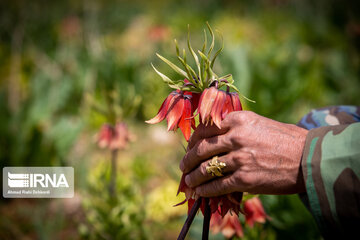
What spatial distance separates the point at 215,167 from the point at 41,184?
47.6 inches

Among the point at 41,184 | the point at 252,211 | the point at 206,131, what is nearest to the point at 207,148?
the point at 206,131

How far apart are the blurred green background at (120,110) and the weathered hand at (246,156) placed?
219 mm

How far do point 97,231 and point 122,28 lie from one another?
19.7ft

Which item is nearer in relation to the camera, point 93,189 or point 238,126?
point 238,126

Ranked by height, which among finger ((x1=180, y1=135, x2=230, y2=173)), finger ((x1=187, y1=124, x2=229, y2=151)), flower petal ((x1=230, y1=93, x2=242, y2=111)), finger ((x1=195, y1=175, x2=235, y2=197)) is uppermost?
flower petal ((x1=230, y1=93, x2=242, y2=111))

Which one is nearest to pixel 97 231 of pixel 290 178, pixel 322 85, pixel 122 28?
pixel 290 178

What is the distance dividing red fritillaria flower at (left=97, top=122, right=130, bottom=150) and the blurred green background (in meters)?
0.04

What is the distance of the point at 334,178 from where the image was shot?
0.62 m

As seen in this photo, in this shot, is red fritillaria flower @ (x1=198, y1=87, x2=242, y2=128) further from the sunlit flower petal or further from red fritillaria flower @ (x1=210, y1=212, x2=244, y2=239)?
red fritillaria flower @ (x1=210, y1=212, x2=244, y2=239)

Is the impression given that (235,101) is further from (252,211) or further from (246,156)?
(252,211)

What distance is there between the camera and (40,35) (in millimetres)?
4758

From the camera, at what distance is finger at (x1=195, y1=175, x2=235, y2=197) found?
0.60 metres

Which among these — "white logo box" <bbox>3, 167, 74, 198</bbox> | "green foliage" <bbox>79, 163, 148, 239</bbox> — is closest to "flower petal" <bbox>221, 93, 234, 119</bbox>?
"green foliage" <bbox>79, 163, 148, 239</bbox>

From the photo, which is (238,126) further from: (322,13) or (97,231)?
(322,13)
